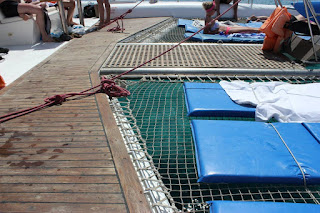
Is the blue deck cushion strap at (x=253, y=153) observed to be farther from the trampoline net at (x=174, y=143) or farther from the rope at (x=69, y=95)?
the rope at (x=69, y=95)

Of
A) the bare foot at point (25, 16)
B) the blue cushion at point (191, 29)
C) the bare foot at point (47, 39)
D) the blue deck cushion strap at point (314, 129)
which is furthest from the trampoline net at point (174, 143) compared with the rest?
the bare foot at point (25, 16)

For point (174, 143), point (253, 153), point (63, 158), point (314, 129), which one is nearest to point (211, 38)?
point (314, 129)

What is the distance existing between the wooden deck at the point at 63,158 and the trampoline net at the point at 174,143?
203 millimetres

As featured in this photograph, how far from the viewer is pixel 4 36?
4.45m

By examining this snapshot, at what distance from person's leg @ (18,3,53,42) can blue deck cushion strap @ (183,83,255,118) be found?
345 centimetres

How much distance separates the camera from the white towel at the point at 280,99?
2162mm

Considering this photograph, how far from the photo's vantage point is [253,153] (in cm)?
167

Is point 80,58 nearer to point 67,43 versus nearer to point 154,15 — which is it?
point 67,43

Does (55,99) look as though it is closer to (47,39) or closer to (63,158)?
(63,158)

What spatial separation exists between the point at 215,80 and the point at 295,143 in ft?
4.69

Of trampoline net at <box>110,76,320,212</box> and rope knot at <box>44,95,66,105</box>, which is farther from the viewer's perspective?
rope knot at <box>44,95,66,105</box>

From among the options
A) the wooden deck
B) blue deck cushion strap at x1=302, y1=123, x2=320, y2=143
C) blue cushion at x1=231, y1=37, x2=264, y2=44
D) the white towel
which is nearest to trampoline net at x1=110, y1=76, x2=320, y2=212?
the wooden deck

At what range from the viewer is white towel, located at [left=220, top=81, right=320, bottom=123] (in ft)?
7.09

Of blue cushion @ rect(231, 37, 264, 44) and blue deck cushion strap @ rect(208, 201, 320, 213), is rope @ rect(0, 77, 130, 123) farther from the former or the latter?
blue cushion @ rect(231, 37, 264, 44)
